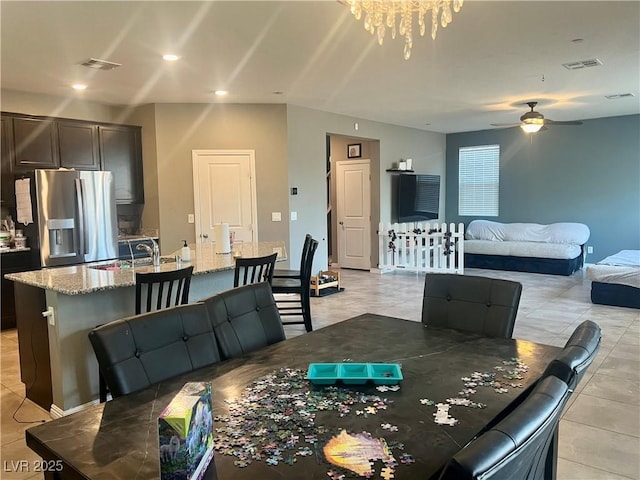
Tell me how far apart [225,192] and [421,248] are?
356cm

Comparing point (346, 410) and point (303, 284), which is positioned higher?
point (346, 410)

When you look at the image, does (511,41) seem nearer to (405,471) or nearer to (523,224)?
(405,471)

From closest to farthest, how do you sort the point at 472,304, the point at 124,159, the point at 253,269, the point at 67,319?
the point at 472,304 < the point at 67,319 < the point at 253,269 < the point at 124,159

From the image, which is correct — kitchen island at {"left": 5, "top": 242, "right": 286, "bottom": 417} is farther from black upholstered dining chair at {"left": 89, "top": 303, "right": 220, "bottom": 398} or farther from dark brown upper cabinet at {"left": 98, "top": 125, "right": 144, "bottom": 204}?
dark brown upper cabinet at {"left": 98, "top": 125, "right": 144, "bottom": 204}

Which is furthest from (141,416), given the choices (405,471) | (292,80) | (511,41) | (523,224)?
(523,224)

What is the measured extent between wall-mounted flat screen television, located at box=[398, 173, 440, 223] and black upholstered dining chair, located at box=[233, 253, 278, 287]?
556 cm

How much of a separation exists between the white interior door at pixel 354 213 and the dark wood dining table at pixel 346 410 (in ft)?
22.4

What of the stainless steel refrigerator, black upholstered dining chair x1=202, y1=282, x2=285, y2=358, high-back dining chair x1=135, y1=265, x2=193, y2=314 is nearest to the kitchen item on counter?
the stainless steel refrigerator

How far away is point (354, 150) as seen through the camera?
9.08 metres

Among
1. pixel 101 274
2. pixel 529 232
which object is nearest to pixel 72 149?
pixel 101 274

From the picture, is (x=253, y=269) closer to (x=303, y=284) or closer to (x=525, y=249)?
(x=303, y=284)

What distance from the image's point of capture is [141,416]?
144 centimetres

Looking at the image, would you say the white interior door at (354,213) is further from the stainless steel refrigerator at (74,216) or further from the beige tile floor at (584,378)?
the stainless steel refrigerator at (74,216)

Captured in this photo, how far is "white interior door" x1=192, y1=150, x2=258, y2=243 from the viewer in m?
6.54
